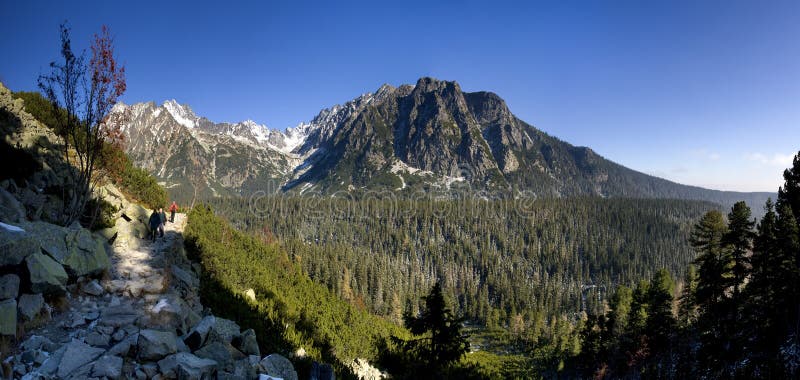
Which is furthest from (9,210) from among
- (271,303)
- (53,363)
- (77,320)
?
(271,303)

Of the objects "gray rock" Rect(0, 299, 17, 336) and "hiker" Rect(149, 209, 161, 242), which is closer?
"gray rock" Rect(0, 299, 17, 336)

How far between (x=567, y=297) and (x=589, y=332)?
97.5 meters

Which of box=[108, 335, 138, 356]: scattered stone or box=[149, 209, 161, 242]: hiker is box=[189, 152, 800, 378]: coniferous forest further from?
box=[149, 209, 161, 242]: hiker

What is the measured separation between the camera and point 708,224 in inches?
1411

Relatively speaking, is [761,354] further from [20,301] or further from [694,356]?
[20,301]

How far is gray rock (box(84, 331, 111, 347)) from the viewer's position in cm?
953

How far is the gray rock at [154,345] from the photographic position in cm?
928

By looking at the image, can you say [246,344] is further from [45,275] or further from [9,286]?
[9,286]

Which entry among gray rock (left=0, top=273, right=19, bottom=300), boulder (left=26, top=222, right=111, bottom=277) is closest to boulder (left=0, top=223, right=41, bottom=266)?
boulder (left=26, top=222, right=111, bottom=277)

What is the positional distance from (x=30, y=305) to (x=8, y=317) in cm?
115

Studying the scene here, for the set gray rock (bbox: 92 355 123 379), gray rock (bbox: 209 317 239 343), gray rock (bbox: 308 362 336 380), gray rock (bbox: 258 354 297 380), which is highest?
gray rock (bbox: 92 355 123 379)

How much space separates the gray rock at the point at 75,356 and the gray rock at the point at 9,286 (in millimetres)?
2129

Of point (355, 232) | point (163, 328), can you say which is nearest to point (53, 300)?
point (163, 328)

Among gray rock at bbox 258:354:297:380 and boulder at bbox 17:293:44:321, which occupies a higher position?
boulder at bbox 17:293:44:321
